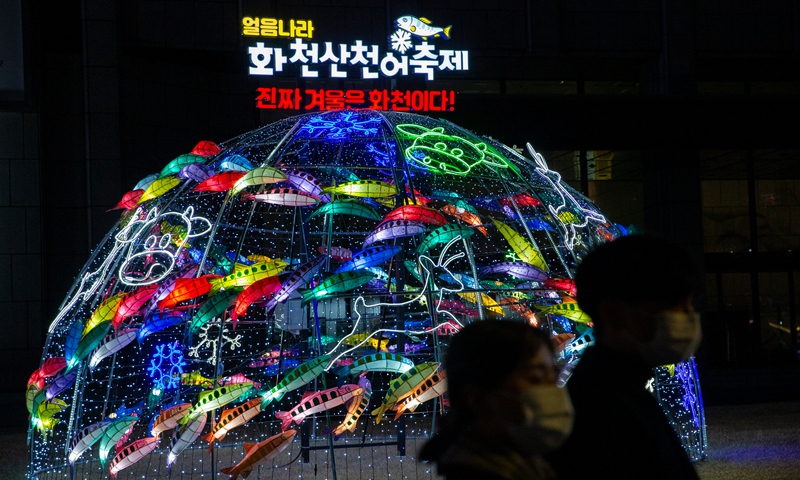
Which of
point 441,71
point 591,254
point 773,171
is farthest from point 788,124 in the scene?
point 591,254

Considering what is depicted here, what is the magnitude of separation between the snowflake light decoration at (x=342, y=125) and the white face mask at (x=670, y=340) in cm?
570

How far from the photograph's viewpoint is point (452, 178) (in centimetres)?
865

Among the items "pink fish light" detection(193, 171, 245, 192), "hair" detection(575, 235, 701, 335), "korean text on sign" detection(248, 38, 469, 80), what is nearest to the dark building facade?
"korean text on sign" detection(248, 38, 469, 80)

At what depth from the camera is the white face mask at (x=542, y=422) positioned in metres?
2.09

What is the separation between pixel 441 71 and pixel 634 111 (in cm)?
343

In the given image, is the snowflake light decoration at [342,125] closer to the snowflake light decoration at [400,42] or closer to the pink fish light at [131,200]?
the pink fish light at [131,200]

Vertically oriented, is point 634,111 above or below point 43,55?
below

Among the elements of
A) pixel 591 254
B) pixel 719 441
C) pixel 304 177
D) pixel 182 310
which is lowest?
pixel 719 441

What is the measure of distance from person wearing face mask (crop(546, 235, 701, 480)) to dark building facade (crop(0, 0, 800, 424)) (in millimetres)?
12873

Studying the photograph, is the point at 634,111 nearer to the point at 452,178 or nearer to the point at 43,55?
the point at 452,178

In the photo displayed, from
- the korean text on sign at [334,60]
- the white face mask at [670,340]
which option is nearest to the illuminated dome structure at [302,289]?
the white face mask at [670,340]

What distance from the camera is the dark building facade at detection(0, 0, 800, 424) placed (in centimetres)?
1527

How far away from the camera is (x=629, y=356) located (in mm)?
2557

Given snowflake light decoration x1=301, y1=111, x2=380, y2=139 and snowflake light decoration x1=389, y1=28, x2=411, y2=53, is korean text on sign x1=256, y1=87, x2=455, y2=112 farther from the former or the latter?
snowflake light decoration x1=301, y1=111, x2=380, y2=139
